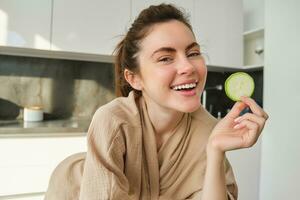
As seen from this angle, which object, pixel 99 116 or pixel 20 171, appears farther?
pixel 20 171

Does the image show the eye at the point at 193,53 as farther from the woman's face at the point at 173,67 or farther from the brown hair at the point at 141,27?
the brown hair at the point at 141,27

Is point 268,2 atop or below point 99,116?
atop

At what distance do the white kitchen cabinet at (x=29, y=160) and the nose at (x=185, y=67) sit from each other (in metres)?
1.07

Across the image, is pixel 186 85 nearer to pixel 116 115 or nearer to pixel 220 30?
pixel 116 115

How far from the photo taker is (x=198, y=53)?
2.83 feet

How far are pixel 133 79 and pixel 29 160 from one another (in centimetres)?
95

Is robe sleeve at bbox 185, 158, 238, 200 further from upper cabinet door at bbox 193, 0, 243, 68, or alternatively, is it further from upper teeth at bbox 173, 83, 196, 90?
upper cabinet door at bbox 193, 0, 243, 68

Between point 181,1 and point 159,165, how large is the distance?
1671 mm

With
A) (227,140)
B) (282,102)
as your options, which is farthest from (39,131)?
(282,102)

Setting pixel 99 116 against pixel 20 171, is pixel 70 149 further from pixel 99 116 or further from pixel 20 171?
pixel 99 116

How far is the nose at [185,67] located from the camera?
0.78 meters

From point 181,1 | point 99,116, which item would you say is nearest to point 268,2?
point 181,1

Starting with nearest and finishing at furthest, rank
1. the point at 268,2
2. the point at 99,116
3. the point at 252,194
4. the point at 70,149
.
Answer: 1. the point at 99,116
2. the point at 70,149
3. the point at 268,2
4. the point at 252,194

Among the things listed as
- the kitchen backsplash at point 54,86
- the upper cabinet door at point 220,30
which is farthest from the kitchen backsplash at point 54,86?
the upper cabinet door at point 220,30
